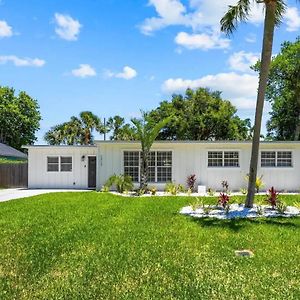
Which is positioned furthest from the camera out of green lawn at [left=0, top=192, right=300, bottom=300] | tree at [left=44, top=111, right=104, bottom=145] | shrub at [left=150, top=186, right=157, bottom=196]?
tree at [left=44, top=111, right=104, bottom=145]

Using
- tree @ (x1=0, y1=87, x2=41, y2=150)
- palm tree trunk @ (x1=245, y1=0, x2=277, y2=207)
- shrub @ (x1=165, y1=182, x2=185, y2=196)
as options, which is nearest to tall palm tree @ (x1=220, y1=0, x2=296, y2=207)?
palm tree trunk @ (x1=245, y1=0, x2=277, y2=207)

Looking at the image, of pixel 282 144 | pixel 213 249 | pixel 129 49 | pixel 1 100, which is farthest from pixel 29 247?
pixel 1 100

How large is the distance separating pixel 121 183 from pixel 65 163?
430 cm

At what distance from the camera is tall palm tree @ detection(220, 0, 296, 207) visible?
14.6 meters

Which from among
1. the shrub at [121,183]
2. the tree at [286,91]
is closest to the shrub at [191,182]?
the shrub at [121,183]

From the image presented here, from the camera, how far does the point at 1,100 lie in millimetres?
51469

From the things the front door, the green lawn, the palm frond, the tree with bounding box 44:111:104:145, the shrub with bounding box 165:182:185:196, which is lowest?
the green lawn

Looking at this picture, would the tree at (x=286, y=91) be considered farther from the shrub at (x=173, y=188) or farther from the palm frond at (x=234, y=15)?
the palm frond at (x=234, y=15)

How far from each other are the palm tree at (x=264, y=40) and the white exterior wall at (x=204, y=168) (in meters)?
8.33

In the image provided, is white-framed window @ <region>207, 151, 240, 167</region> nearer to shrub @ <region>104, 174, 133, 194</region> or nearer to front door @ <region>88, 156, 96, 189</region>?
shrub @ <region>104, 174, 133, 194</region>

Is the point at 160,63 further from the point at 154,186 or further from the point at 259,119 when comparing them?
the point at 259,119

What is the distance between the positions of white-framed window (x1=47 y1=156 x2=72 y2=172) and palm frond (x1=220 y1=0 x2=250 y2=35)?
40.9ft

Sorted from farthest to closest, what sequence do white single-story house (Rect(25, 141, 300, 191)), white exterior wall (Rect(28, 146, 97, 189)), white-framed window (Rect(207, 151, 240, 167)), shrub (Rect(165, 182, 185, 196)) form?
white exterior wall (Rect(28, 146, 97, 189)) → white-framed window (Rect(207, 151, 240, 167)) → white single-story house (Rect(25, 141, 300, 191)) → shrub (Rect(165, 182, 185, 196))

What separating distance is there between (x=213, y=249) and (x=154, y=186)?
1483cm
